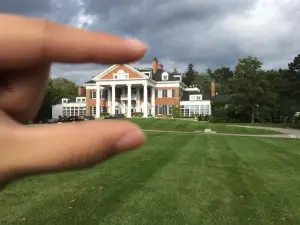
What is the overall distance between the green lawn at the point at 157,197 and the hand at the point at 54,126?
4.51 m

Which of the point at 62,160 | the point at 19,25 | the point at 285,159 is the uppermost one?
the point at 19,25

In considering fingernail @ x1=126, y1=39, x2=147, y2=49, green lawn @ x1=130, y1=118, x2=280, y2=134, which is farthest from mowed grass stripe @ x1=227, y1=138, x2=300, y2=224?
green lawn @ x1=130, y1=118, x2=280, y2=134

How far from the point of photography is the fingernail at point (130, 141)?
3.00 ft

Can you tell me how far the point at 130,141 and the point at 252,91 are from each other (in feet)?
186

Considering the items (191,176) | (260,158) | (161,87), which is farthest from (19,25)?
(161,87)

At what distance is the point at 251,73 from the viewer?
5678 centimetres

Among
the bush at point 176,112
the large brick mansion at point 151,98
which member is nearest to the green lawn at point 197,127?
the bush at point 176,112

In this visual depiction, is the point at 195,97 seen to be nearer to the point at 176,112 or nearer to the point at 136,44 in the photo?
the point at 176,112

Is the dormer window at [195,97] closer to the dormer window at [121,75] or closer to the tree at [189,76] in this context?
the dormer window at [121,75]

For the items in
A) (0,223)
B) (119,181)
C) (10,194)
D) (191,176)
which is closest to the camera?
(0,223)

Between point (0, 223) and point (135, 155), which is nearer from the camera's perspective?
point (0, 223)

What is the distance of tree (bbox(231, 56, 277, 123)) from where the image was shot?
5522cm

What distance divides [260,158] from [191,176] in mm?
5651

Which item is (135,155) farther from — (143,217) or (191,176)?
(143,217)
